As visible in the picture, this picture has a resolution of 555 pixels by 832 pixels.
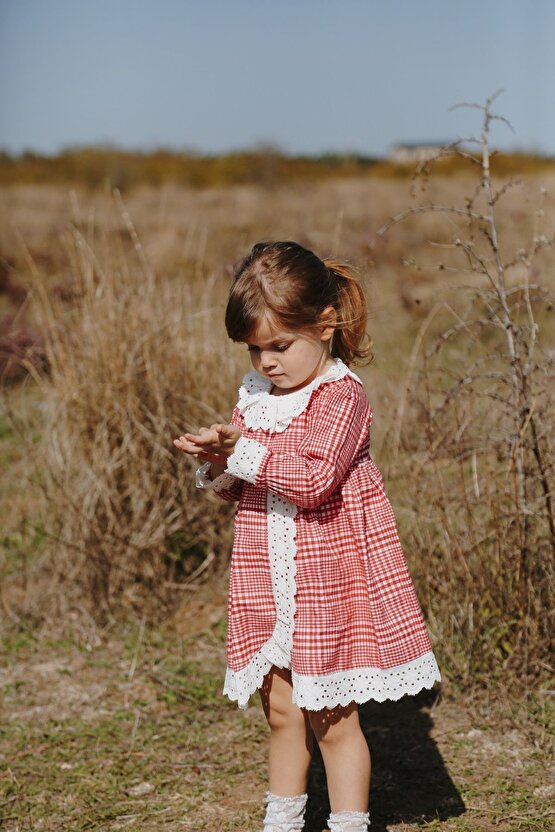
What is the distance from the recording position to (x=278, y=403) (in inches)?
82.7

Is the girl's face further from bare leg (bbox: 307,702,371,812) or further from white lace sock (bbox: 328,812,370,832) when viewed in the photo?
white lace sock (bbox: 328,812,370,832)

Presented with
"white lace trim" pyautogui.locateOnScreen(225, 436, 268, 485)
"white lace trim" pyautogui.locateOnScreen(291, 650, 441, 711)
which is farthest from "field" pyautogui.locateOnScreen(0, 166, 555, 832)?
"white lace trim" pyautogui.locateOnScreen(225, 436, 268, 485)

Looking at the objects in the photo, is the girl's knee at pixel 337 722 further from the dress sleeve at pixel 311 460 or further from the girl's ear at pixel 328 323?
the girl's ear at pixel 328 323

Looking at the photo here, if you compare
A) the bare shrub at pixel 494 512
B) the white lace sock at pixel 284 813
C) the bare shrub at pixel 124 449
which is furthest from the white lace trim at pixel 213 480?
the bare shrub at pixel 124 449

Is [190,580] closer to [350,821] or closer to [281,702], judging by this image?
[281,702]

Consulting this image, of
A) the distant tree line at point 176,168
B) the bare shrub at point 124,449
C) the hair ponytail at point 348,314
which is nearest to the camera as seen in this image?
the hair ponytail at point 348,314

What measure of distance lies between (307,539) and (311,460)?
19cm

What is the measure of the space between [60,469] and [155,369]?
20.6 inches

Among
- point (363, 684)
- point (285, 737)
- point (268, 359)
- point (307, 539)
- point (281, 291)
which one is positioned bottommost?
point (285, 737)

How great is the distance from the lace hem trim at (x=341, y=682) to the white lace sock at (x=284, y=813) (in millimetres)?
269

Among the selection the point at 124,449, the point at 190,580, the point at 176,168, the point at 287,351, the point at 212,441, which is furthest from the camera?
the point at 176,168

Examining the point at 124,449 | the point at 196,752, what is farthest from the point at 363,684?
the point at 124,449

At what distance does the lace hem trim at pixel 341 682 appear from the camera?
200 cm

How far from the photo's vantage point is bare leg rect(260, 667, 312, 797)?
2168mm
